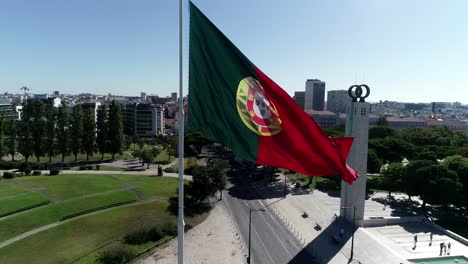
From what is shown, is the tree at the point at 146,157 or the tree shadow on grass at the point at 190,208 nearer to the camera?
the tree shadow on grass at the point at 190,208

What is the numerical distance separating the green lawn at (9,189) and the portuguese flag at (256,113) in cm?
4481

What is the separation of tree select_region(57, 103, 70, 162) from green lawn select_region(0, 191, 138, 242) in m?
32.4

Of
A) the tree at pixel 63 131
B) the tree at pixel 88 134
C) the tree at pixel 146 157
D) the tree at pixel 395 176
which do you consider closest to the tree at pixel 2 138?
the tree at pixel 63 131

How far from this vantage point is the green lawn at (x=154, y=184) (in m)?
52.8

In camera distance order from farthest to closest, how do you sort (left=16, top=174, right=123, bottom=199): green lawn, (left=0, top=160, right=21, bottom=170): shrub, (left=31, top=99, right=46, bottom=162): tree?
(left=31, top=99, right=46, bottom=162): tree < (left=0, top=160, right=21, bottom=170): shrub < (left=16, top=174, right=123, bottom=199): green lawn

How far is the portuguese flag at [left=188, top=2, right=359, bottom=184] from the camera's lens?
10.8 meters

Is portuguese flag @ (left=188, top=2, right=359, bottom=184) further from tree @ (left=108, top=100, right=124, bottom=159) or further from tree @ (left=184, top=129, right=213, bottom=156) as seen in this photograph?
tree @ (left=184, top=129, right=213, bottom=156)

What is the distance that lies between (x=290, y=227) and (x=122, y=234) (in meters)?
19.9

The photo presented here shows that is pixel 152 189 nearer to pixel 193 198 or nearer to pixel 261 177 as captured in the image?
pixel 193 198

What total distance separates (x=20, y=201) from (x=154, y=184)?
2027 cm

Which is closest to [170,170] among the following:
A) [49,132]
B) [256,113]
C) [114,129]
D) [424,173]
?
[114,129]

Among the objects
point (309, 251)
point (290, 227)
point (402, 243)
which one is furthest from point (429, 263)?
point (290, 227)

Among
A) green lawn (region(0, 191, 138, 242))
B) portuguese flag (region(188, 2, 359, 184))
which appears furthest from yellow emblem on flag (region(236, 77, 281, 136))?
green lawn (region(0, 191, 138, 242))

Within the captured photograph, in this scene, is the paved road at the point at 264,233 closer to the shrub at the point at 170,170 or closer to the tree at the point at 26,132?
the shrub at the point at 170,170
